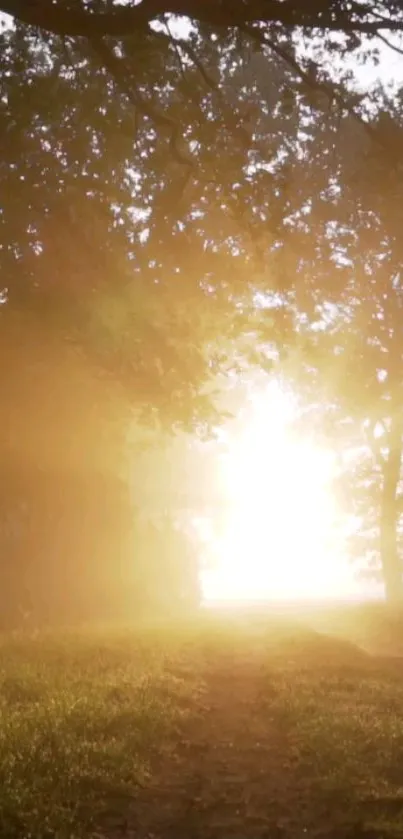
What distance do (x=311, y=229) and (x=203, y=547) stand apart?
41.2 m

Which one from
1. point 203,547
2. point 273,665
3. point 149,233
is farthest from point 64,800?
point 203,547

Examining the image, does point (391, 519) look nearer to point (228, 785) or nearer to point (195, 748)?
point (195, 748)

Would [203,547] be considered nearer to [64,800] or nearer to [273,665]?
[273,665]

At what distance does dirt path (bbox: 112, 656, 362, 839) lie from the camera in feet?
24.0

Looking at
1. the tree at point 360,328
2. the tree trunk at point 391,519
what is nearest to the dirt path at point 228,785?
the tree at point 360,328

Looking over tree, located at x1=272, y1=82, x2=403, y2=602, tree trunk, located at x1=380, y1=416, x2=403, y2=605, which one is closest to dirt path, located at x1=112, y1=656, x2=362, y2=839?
tree, located at x1=272, y1=82, x2=403, y2=602

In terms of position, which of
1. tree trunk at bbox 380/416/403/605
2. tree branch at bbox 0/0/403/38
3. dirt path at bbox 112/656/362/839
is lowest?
dirt path at bbox 112/656/362/839

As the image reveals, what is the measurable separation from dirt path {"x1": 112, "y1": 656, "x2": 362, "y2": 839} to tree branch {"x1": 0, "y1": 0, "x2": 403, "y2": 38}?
11.3 m

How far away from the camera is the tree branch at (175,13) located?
1207 cm

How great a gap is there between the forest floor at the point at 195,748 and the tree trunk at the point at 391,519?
21.3 m

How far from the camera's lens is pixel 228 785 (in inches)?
344

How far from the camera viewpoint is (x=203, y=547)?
204 ft

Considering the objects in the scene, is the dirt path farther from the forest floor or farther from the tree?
the tree

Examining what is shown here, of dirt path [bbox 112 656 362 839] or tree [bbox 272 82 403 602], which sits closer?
dirt path [bbox 112 656 362 839]
